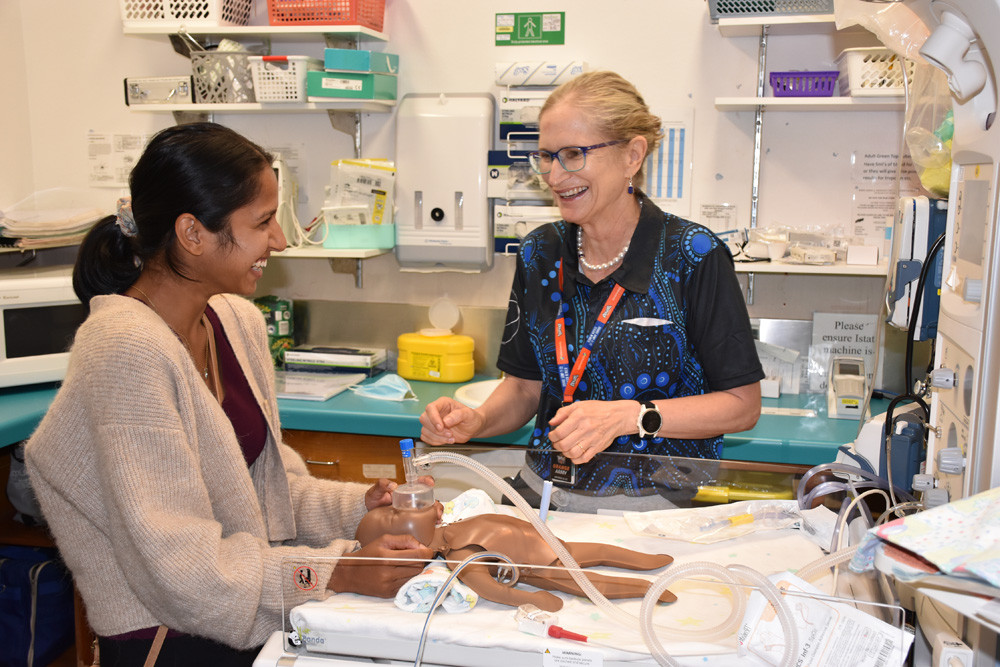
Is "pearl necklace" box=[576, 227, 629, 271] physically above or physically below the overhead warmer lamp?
below

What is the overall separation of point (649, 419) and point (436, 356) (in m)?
1.71

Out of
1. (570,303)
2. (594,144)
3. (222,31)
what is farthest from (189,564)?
(222,31)

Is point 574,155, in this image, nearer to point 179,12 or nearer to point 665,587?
point 665,587

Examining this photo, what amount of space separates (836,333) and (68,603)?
2.95 m

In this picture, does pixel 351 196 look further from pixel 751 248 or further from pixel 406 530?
pixel 406 530

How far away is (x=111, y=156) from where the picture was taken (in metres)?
3.71

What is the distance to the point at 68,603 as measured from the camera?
2.89 metres

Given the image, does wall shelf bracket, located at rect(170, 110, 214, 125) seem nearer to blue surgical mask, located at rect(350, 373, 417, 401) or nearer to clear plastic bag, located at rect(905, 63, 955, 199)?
blue surgical mask, located at rect(350, 373, 417, 401)

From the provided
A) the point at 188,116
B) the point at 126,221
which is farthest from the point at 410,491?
the point at 188,116

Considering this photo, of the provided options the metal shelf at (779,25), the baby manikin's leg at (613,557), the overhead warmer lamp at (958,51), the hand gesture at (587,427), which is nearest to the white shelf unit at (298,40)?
the metal shelf at (779,25)

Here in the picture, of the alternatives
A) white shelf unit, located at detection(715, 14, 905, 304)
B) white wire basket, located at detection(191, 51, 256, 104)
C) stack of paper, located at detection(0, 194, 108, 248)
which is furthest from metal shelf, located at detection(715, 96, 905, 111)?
stack of paper, located at detection(0, 194, 108, 248)

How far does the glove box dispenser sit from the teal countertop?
0.59 meters

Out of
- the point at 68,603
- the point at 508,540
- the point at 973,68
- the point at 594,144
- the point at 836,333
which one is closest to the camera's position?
the point at 973,68

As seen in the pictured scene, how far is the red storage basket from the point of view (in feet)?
10.2
